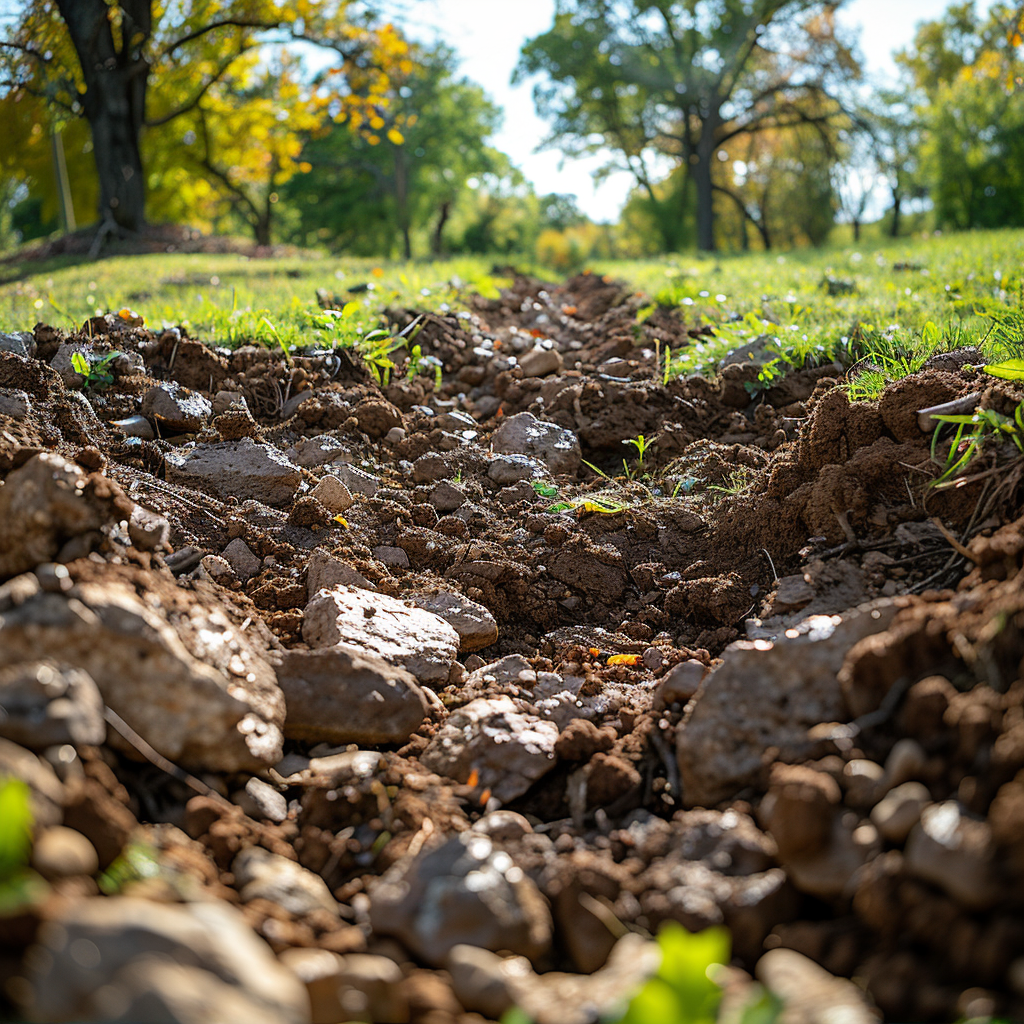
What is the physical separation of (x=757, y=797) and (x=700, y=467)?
211 cm

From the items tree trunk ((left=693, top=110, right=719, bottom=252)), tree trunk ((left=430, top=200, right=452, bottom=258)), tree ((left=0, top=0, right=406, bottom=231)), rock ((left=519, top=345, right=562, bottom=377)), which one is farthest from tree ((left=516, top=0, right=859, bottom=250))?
rock ((left=519, top=345, right=562, bottom=377))

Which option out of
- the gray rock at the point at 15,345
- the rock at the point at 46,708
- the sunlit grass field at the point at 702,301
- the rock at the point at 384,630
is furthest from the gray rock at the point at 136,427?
the rock at the point at 46,708

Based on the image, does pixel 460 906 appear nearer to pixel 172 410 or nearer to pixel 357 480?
pixel 357 480

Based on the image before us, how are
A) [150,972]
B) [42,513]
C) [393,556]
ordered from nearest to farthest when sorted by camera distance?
[150,972]
[42,513]
[393,556]

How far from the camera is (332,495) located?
3227 millimetres

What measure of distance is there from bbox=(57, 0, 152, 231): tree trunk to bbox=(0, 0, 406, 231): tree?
2 cm

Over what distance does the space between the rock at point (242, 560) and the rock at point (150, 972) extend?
1684 millimetres

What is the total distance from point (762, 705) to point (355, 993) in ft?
3.60

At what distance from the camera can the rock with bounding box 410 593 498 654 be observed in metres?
2.66

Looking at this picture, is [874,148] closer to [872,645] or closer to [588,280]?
[588,280]

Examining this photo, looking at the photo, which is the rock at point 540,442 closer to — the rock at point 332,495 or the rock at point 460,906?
the rock at point 332,495

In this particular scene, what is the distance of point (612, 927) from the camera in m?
1.45

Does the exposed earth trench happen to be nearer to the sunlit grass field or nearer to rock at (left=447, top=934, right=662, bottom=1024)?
rock at (left=447, top=934, right=662, bottom=1024)

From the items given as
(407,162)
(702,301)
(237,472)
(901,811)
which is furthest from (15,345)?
(407,162)
